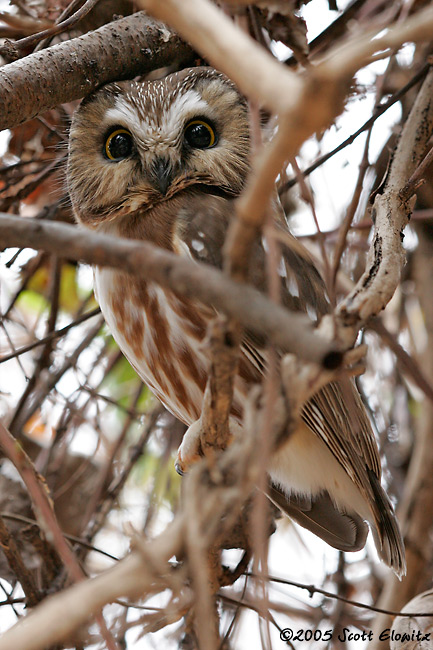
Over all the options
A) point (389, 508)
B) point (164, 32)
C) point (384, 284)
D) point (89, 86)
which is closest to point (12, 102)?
point (89, 86)

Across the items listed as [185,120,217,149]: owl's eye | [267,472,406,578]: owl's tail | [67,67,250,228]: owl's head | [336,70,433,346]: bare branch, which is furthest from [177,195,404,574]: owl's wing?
[336,70,433,346]: bare branch

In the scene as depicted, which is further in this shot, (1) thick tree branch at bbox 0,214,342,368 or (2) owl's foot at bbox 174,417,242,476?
(2) owl's foot at bbox 174,417,242,476

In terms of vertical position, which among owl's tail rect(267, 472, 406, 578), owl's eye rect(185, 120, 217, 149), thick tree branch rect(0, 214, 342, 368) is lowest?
thick tree branch rect(0, 214, 342, 368)

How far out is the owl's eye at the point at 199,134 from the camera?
205cm

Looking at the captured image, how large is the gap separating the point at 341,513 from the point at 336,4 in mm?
1492

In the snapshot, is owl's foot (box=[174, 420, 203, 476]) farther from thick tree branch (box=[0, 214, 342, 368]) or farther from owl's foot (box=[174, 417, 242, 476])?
thick tree branch (box=[0, 214, 342, 368])

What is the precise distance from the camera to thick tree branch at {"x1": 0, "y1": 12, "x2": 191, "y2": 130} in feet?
5.26

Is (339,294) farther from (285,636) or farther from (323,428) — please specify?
(285,636)

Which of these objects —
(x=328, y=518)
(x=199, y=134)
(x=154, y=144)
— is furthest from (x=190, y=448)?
(x=199, y=134)

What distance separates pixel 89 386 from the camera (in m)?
2.42

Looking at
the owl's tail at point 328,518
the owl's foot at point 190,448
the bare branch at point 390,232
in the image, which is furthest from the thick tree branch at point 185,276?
the owl's tail at point 328,518

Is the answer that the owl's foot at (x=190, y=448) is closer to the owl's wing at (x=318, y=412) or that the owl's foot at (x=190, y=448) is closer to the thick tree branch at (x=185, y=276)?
the owl's wing at (x=318, y=412)

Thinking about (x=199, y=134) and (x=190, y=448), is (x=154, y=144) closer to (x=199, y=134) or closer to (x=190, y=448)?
(x=199, y=134)

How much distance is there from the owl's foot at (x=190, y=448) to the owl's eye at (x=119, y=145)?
34.4 inches
